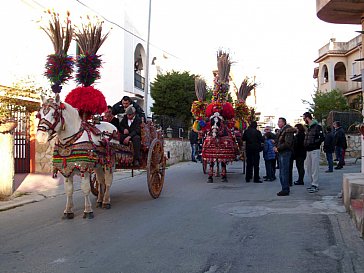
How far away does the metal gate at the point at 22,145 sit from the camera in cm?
1580

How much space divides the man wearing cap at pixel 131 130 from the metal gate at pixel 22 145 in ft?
24.3

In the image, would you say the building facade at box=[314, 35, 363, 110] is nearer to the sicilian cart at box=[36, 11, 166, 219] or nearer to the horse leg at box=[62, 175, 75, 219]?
the sicilian cart at box=[36, 11, 166, 219]

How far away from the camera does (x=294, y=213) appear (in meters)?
8.27

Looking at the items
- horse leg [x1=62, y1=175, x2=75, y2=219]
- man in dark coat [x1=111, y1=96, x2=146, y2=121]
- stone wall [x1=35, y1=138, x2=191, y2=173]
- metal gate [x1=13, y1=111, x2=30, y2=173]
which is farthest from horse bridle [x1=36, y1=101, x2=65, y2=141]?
metal gate [x1=13, y1=111, x2=30, y2=173]

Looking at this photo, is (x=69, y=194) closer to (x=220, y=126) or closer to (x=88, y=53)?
(x=88, y=53)

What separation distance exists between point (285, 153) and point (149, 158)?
3.54m

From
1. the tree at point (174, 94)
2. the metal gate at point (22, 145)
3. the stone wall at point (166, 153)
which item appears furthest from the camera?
the tree at point (174, 94)

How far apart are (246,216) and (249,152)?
17.9 ft

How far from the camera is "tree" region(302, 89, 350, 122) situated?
3366 cm

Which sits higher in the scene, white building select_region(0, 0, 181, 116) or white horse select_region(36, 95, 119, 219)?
white building select_region(0, 0, 181, 116)

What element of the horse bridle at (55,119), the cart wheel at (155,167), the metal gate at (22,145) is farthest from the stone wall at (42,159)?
the horse bridle at (55,119)

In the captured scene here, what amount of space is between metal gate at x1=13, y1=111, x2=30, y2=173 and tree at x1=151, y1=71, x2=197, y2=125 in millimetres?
14886

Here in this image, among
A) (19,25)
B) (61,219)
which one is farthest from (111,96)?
(61,219)

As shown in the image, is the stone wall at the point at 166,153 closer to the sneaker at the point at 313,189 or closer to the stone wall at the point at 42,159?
the stone wall at the point at 42,159
